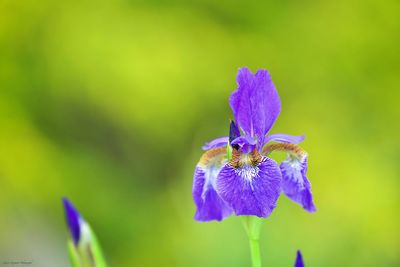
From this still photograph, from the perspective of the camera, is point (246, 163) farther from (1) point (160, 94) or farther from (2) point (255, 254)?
(1) point (160, 94)

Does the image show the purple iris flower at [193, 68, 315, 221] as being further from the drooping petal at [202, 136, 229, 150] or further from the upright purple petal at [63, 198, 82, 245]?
the upright purple petal at [63, 198, 82, 245]

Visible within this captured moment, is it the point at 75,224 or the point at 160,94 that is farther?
the point at 160,94

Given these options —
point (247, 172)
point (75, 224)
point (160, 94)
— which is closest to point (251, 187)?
point (247, 172)

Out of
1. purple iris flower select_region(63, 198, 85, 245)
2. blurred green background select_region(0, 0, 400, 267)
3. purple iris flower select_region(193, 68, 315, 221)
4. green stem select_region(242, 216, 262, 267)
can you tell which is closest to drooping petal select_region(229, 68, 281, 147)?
purple iris flower select_region(193, 68, 315, 221)

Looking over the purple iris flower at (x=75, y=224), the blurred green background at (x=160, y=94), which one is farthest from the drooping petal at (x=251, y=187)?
the blurred green background at (x=160, y=94)

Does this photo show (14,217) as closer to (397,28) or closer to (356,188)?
(356,188)

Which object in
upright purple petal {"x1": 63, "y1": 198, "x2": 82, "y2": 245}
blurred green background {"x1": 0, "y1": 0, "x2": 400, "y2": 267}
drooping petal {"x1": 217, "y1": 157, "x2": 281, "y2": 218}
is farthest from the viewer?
blurred green background {"x1": 0, "y1": 0, "x2": 400, "y2": 267}
